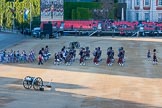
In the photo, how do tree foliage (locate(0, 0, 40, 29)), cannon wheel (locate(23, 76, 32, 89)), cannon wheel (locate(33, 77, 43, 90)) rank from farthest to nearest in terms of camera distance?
tree foliage (locate(0, 0, 40, 29)) < cannon wheel (locate(23, 76, 32, 89)) < cannon wheel (locate(33, 77, 43, 90))

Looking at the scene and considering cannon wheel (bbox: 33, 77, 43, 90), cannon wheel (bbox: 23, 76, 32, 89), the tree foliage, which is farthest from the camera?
the tree foliage

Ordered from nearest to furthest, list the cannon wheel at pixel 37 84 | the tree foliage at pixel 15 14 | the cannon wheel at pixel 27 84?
the cannon wheel at pixel 37 84 < the cannon wheel at pixel 27 84 < the tree foliage at pixel 15 14

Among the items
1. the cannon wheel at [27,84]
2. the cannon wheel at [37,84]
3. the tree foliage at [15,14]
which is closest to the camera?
the cannon wheel at [37,84]

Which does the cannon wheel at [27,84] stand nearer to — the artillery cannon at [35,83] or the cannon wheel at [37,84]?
the artillery cannon at [35,83]

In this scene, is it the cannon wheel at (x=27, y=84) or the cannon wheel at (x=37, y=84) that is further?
the cannon wheel at (x=27, y=84)

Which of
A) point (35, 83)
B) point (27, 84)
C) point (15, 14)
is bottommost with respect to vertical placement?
point (27, 84)

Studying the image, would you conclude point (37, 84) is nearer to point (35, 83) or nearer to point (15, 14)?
point (35, 83)

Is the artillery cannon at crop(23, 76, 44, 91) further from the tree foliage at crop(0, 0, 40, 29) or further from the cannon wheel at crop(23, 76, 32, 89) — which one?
the tree foliage at crop(0, 0, 40, 29)

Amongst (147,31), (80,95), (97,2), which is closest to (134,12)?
(97,2)

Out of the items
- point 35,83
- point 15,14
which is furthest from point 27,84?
point 15,14

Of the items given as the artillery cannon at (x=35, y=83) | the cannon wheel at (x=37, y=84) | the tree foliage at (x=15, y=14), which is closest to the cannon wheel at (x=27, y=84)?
the artillery cannon at (x=35, y=83)

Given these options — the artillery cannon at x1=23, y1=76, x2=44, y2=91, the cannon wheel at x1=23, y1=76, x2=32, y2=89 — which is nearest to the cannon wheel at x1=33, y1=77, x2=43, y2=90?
the artillery cannon at x1=23, y1=76, x2=44, y2=91

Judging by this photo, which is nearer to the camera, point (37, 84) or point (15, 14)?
point (37, 84)

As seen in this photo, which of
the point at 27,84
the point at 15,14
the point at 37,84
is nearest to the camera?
the point at 37,84
